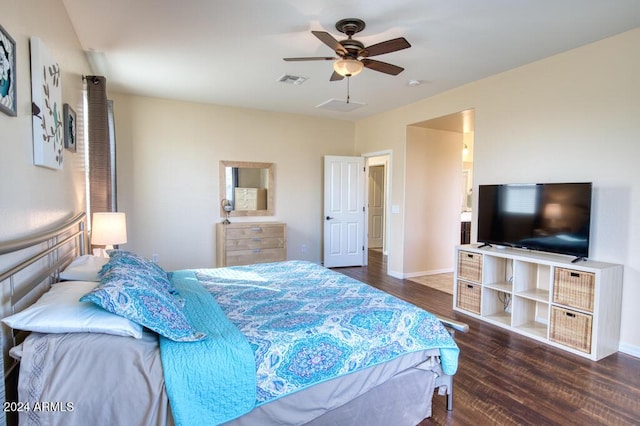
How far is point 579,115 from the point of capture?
329cm

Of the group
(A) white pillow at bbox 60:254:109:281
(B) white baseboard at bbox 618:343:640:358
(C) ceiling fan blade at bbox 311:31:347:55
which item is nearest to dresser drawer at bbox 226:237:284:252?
(A) white pillow at bbox 60:254:109:281

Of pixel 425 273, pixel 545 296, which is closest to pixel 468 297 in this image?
pixel 545 296

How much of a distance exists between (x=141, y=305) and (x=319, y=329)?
0.84m

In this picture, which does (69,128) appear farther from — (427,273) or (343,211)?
(427,273)

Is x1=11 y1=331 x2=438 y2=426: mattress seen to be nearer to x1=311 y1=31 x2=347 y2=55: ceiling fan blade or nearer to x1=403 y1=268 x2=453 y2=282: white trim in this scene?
x1=311 y1=31 x2=347 y2=55: ceiling fan blade

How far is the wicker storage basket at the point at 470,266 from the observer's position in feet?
12.5

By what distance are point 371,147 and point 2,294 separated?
18.2ft

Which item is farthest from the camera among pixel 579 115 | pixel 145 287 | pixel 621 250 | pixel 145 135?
pixel 145 135

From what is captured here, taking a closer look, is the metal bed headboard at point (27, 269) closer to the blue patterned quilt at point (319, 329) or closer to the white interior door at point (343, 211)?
the blue patterned quilt at point (319, 329)

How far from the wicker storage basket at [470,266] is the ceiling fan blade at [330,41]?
2518mm

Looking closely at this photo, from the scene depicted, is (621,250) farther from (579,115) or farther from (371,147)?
(371,147)

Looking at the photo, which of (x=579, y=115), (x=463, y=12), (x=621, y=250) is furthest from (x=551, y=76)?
(x=621, y=250)

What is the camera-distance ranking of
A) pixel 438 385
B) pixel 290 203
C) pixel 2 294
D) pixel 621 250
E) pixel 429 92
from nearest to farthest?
1. pixel 2 294
2. pixel 438 385
3. pixel 621 250
4. pixel 429 92
5. pixel 290 203

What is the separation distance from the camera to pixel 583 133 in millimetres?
3264
